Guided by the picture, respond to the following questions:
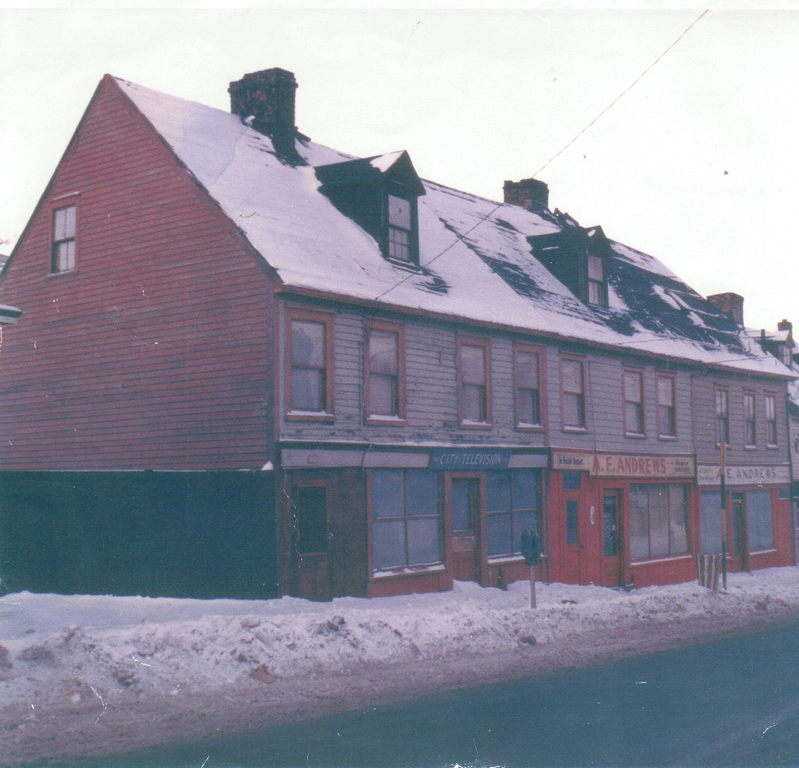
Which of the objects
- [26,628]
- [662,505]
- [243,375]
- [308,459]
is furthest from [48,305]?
[662,505]

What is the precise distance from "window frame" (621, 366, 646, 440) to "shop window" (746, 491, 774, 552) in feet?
21.5

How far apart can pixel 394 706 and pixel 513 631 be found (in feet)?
15.6

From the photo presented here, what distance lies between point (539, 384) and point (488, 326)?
2606 millimetres

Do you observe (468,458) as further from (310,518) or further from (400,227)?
(400,227)

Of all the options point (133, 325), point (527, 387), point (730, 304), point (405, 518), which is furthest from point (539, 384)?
point (730, 304)

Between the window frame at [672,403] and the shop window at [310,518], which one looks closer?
the shop window at [310,518]

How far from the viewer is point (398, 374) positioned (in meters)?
18.0

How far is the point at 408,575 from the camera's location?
692 inches

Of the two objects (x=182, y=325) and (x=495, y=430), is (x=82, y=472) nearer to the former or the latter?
(x=182, y=325)

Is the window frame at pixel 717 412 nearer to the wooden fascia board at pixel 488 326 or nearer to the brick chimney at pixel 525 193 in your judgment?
the wooden fascia board at pixel 488 326

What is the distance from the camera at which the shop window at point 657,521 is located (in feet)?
79.6

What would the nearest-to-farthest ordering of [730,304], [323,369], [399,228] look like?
[323,369]
[399,228]
[730,304]

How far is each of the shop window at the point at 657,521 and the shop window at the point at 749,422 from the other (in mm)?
4401

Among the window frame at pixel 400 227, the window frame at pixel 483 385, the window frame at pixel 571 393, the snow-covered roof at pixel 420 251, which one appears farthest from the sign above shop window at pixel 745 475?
the window frame at pixel 400 227
